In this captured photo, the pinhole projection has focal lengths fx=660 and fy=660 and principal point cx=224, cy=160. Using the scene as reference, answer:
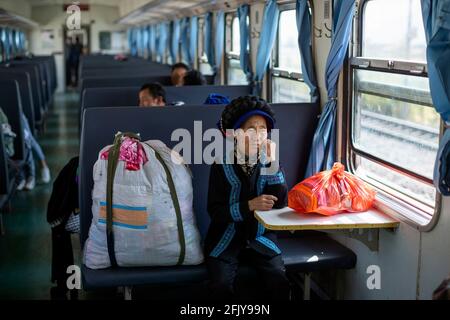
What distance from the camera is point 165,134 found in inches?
155

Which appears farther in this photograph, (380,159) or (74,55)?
(74,55)

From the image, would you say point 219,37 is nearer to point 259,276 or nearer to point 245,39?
point 245,39

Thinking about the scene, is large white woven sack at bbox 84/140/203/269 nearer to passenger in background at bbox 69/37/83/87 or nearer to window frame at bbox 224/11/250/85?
window frame at bbox 224/11/250/85

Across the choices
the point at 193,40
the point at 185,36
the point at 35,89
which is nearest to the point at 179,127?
the point at 35,89

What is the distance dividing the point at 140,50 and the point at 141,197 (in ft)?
62.4

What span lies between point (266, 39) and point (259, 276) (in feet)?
10.0

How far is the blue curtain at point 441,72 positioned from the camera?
2664 millimetres

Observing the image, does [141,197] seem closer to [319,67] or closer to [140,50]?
[319,67]

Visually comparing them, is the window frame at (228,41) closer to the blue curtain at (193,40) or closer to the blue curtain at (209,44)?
the blue curtain at (209,44)

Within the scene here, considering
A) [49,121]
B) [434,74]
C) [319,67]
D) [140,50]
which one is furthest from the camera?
[140,50]

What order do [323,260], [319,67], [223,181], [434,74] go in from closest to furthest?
[434,74] → [223,181] → [323,260] → [319,67]

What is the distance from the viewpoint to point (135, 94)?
5.91m

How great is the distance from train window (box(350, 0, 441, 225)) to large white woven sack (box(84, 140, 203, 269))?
112 centimetres
